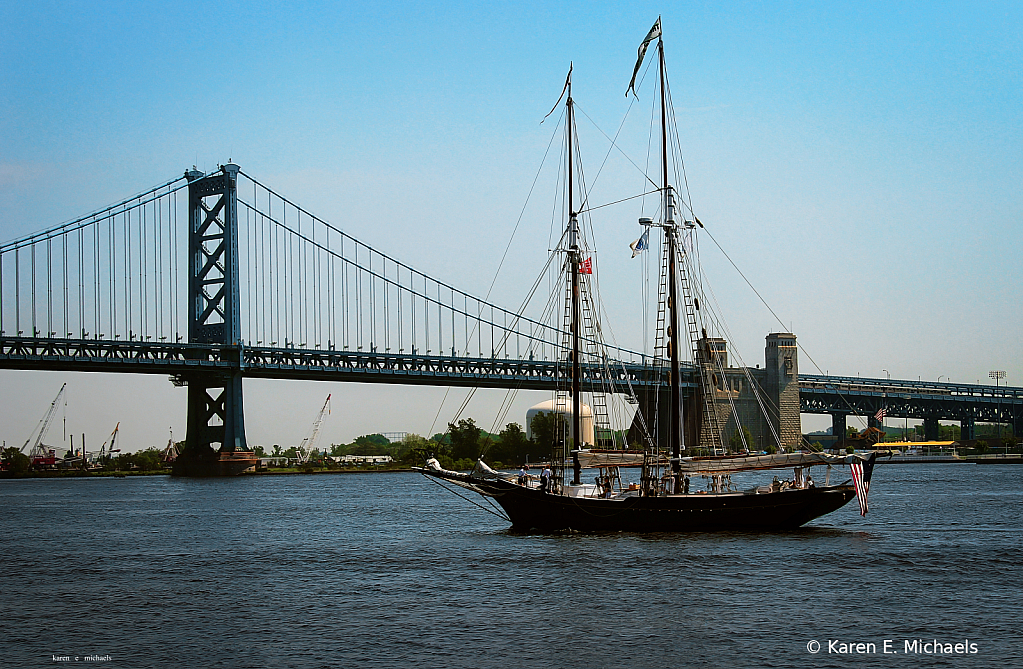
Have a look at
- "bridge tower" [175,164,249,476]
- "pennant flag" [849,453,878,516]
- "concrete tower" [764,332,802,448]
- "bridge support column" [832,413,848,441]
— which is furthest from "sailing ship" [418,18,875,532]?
"bridge support column" [832,413,848,441]

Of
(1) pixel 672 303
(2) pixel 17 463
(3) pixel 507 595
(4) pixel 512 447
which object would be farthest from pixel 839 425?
(3) pixel 507 595

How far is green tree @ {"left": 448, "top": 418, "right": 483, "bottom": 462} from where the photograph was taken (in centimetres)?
12794

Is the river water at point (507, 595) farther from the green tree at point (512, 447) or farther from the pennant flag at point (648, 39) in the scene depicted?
the green tree at point (512, 447)

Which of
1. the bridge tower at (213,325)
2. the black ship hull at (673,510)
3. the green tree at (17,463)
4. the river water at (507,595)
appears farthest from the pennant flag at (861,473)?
the green tree at (17,463)

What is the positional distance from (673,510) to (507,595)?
1384cm

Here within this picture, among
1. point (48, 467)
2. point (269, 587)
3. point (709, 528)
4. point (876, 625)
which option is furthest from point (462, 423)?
point (876, 625)

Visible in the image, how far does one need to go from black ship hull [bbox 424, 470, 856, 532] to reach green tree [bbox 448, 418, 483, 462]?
82.5m

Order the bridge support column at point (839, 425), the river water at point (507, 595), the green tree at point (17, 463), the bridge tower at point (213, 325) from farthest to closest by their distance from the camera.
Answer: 1. the bridge support column at point (839, 425)
2. the green tree at point (17, 463)
3. the bridge tower at point (213, 325)
4. the river water at point (507, 595)

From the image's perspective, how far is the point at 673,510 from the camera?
42781mm

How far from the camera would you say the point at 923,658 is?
2256cm

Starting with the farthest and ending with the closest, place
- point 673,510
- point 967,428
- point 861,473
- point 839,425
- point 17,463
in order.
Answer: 1. point 967,428
2. point 839,425
3. point 17,463
4. point 861,473
5. point 673,510

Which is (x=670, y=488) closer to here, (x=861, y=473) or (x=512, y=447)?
(x=861, y=473)

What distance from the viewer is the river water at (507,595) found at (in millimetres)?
23719

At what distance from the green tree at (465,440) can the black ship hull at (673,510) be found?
82.5m
